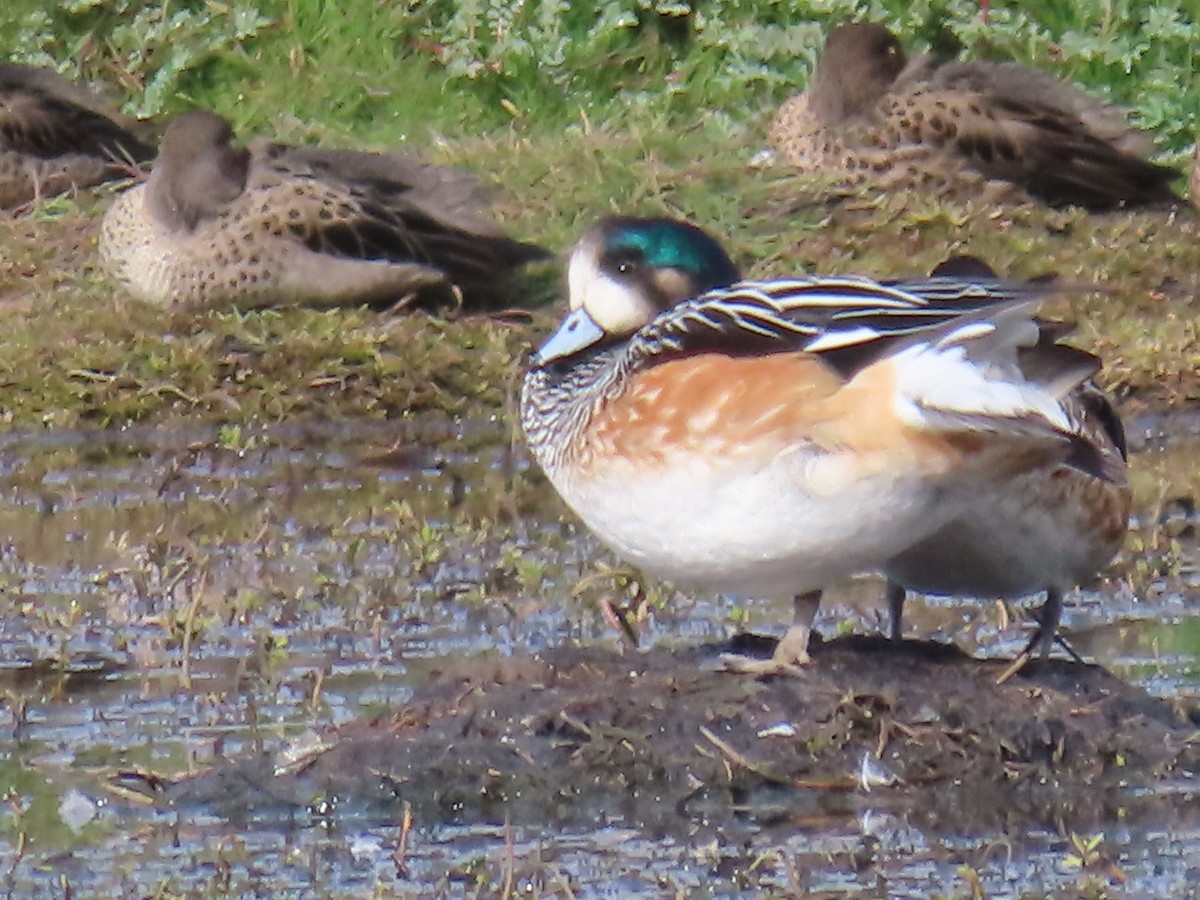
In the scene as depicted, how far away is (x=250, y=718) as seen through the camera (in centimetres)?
501

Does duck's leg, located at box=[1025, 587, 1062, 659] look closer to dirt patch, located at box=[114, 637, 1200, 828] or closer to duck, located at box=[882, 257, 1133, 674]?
duck, located at box=[882, 257, 1133, 674]

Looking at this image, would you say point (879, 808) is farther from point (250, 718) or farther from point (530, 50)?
point (530, 50)

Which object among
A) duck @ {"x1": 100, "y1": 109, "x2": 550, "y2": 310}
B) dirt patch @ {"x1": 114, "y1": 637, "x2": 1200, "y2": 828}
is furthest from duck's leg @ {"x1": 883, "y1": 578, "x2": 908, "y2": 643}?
duck @ {"x1": 100, "y1": 109, "x2": 550, "y2": 310}

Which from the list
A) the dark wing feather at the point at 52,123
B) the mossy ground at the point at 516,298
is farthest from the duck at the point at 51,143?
the mossy ground at the point at 516,298

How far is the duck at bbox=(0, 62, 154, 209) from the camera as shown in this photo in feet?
34.9

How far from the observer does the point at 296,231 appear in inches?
368

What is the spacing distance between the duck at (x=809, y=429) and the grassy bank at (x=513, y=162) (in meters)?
3.64

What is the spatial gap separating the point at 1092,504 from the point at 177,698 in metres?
1.65

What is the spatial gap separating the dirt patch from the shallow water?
5 cm

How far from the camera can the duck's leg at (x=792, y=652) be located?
4801 mm

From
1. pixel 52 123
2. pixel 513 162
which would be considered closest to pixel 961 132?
pixel 513 162

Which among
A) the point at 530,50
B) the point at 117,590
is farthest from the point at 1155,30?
the point at 117,590

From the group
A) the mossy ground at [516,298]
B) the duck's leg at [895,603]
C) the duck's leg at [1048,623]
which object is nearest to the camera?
the duck's leg at [1048,623]

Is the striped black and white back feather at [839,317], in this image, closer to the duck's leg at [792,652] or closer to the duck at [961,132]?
the duck's leg at [792,652]
